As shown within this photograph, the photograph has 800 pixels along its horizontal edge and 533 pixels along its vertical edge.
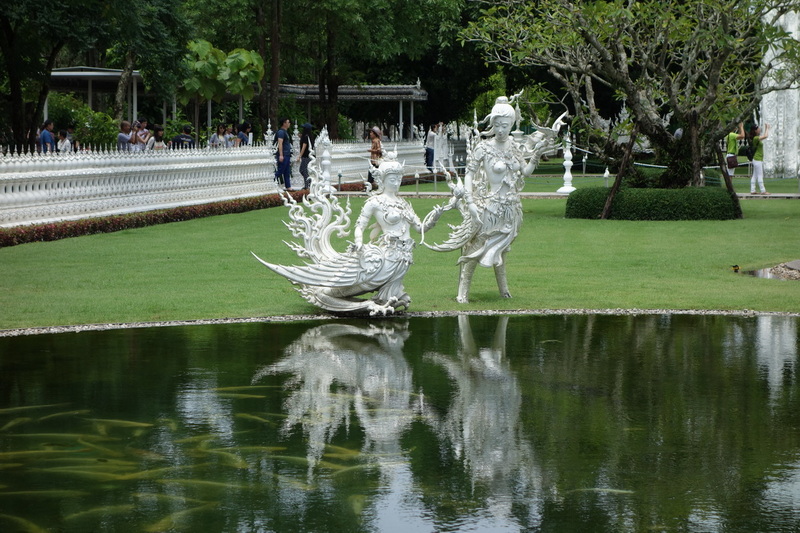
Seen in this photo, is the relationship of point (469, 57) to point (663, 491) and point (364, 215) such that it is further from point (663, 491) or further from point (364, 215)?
point (663, 491)

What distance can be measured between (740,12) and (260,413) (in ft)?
48.2

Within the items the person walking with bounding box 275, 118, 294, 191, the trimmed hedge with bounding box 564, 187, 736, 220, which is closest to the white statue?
the trimmed hedge with bounding box 564, 187, 736, 220

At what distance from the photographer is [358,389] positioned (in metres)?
8.07

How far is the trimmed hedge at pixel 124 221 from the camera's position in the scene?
685 inches

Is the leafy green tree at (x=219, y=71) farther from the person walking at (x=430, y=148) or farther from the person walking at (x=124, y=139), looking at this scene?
the person walking at (x=124, y=139)

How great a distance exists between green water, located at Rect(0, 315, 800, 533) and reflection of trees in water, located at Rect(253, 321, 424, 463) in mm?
27

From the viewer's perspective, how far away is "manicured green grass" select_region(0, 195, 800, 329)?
11.8m

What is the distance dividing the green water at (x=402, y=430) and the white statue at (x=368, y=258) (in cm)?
65

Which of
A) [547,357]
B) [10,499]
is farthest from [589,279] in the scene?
[10,499]

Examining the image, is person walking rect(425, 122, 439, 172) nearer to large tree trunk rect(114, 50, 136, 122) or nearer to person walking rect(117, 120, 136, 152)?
large tree trunk rect(114, 50, 136, 122)

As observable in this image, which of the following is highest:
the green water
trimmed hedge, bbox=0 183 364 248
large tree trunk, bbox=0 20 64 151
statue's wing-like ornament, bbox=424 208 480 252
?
large tree trunk, bbox=0 20 64 151

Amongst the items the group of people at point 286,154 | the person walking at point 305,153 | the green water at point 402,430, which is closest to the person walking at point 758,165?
the group of people at point 286,154

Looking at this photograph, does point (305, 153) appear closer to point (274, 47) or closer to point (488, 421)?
point (274, 47)

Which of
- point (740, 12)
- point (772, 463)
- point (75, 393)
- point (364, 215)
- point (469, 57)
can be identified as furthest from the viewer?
point (469, 57)
